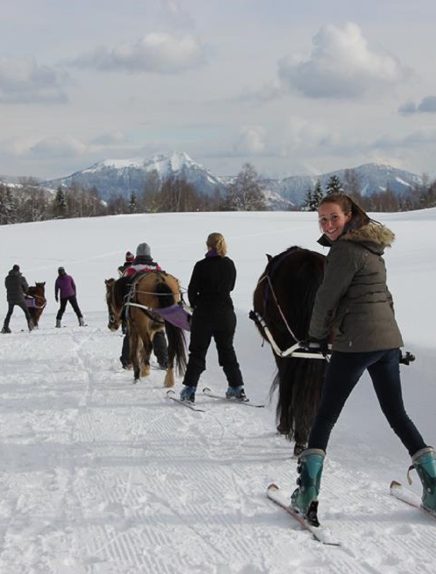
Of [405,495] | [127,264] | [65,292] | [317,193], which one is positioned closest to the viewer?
[405,495]

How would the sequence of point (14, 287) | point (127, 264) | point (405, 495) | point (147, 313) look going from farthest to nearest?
point (14, 287) < point (127, 264) < point (147, 313) < point (405, 495)

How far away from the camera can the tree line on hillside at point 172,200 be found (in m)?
84.3

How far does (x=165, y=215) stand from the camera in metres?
55.9

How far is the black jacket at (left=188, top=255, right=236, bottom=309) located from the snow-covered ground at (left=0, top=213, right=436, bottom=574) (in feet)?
3.95

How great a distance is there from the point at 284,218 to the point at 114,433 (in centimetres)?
4710

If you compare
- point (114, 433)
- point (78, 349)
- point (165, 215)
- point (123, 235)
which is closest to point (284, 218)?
point (165, 215)

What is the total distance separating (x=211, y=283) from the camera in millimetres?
7656

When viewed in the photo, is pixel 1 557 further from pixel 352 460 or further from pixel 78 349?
pixel 78 349

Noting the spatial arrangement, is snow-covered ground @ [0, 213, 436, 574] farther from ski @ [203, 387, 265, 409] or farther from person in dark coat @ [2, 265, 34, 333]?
person in dark coat @ [2, 265, 34, 333]

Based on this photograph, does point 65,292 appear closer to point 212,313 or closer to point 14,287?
point 14,287

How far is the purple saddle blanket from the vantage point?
29.2ft

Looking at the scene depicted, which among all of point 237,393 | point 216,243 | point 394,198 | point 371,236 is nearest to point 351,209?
point 371,236

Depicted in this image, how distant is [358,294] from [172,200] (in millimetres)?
92492

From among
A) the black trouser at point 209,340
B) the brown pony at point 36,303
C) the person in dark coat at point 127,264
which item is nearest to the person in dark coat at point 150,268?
the person in dark coat at point 127,264
